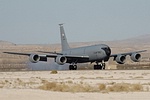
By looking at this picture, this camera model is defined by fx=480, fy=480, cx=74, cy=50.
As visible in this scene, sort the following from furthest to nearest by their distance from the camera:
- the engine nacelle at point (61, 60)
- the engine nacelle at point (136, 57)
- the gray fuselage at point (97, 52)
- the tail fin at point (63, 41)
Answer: the tail fin at point (63, 41), the engine nacelle at point (136, 57), the engine nacelle at point (61, 60), the gray fuselage at point (97, 52)

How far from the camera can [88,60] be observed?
84.1 meters

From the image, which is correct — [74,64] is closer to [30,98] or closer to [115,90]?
[115,90]

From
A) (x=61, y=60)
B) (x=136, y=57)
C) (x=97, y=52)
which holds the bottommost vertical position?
(x=61, y=60)

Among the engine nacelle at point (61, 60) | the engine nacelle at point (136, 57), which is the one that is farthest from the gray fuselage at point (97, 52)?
the engine nacelle at point (136, 57)

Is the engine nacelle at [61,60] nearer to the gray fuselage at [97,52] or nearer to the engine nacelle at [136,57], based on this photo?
the gray fuselage at [97,52]

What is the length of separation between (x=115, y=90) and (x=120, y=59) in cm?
5125

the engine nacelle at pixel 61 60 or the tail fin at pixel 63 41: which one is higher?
the tail fin at pixel 63 41

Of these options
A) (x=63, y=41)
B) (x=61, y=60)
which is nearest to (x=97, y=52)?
(x=61, y=60)

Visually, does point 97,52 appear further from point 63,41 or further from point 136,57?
point 63,41

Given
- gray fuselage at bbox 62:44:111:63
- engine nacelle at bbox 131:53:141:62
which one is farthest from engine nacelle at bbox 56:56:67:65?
engine nacelle at bbox 131:53:141:62

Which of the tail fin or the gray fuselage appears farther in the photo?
the tail fin

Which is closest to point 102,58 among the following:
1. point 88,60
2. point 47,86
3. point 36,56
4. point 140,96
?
point 88,60

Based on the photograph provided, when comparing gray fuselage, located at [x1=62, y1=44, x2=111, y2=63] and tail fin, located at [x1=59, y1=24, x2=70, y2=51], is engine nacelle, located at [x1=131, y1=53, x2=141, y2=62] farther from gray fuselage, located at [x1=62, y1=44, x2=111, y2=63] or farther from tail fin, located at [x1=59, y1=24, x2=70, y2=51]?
tail fin, located at [x1=59, y1=24, x2=70, y2=51]

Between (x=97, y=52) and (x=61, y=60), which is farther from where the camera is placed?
(x=61, y=60)
